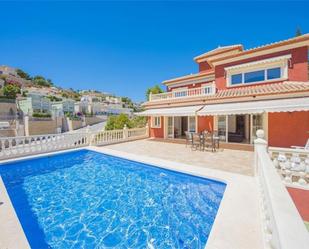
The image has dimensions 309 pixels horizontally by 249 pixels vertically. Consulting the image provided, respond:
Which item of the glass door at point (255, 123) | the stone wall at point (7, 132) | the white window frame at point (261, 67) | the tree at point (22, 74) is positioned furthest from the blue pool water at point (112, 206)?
the tree at point (22, 74)

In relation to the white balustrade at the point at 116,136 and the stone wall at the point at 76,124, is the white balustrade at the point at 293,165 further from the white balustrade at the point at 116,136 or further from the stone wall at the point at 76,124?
the stone wall at the point at 76,124

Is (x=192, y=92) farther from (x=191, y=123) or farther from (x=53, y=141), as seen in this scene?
(x=53, y=141)

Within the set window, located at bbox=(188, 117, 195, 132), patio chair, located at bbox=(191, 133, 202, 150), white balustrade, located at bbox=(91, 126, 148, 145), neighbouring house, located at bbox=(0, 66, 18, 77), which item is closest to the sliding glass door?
patio chair, located at bbox=(191, 133, 202, 150)

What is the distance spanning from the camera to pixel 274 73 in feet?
59.8

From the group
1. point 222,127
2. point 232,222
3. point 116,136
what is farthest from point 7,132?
point 232,222

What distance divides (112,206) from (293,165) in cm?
830

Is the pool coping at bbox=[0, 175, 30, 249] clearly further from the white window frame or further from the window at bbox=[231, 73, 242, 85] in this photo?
the window at bbox=[231, 73, 242, 85]

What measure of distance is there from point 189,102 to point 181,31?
16.4 meters

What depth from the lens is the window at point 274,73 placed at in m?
17.9

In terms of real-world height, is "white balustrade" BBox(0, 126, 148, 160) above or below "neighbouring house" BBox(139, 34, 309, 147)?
below

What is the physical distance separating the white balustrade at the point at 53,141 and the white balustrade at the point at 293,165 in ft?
61.0

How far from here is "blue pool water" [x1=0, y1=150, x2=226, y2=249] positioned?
5715 millimetres

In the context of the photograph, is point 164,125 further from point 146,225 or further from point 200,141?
point 146,225

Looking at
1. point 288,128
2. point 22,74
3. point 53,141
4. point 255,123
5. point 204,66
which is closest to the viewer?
point 288,128
